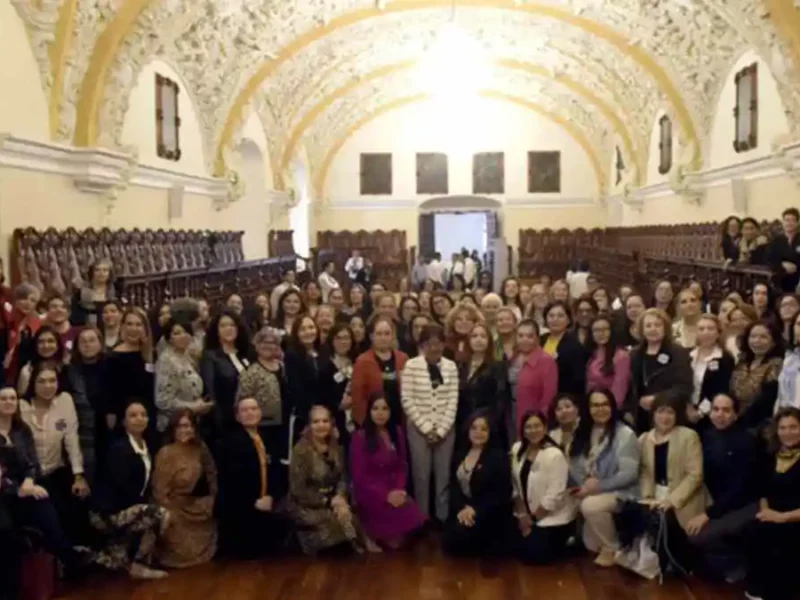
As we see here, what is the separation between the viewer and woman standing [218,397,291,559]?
6207 millimetres

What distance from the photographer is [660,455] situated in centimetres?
592

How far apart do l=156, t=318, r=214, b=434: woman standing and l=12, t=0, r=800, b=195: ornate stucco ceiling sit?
18.0 ft

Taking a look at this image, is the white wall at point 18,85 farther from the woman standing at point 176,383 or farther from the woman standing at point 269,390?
the woman standing at point 269,390

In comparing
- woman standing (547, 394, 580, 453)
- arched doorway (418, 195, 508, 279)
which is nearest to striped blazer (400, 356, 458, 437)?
woman standing (547, 394, 580, 453)

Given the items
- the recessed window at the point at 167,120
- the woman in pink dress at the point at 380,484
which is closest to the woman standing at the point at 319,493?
the woman in pink dress at the point at 380,484

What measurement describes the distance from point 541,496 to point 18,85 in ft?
24.1

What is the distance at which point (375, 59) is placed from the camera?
21.6 m

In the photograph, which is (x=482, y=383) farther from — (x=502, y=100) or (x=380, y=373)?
(x=502, y=100)

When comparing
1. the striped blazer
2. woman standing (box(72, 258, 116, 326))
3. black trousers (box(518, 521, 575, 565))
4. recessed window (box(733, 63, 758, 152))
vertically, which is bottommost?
black trousers (box(518, 521, 575, 565))

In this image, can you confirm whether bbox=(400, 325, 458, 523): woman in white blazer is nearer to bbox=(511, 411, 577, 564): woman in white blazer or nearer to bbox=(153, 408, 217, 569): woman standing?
bbox=(511, 411, 577, 564): woman in white blazer

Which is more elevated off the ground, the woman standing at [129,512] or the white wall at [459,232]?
the white wall at [459,232]

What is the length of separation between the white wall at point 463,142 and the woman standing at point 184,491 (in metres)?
22.4

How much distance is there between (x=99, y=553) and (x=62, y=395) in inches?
39.0

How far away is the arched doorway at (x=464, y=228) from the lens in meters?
24.7
